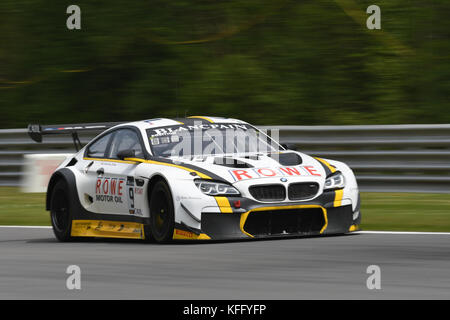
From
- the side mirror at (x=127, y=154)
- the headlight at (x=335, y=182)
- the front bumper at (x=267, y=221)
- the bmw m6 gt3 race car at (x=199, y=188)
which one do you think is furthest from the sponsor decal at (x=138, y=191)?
the headlight at (x=335, y=182)

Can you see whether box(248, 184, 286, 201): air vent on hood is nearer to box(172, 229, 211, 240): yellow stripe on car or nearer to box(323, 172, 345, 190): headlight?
box(323, 172, 345, 190): headlight

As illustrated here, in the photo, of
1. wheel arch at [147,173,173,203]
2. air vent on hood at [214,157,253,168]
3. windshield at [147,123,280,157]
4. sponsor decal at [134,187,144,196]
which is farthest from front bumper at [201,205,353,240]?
windshield at [147,123,280,157]

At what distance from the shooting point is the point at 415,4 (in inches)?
691

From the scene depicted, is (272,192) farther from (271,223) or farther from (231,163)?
(231,163)

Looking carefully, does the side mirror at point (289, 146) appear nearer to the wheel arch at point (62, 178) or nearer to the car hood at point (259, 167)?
the car hood at point (259, 167)

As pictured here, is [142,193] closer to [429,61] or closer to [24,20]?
[429,61]

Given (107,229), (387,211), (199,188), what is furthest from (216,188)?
(387,211)

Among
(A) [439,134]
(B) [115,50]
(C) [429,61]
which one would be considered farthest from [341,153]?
(B) [115,50]

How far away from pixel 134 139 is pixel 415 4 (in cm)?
835

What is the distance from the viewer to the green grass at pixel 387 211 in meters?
11.1

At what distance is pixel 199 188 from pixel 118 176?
1314mm

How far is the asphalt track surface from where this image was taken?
6543mm

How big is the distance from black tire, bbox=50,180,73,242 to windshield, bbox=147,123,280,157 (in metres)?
1.28

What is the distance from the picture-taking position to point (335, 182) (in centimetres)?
981
